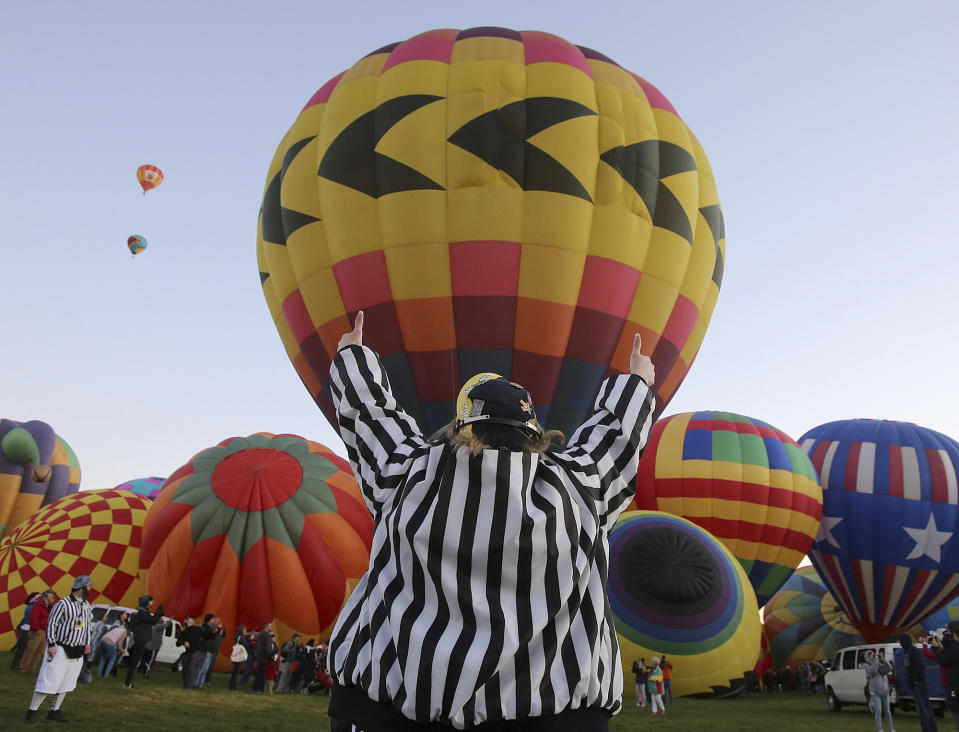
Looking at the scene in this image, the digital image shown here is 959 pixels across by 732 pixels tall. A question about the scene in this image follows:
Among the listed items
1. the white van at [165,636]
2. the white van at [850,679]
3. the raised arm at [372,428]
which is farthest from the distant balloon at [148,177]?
the raised arm at [372,428]

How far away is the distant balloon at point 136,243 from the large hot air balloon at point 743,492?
15785 mm

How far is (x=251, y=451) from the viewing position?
1316 cm

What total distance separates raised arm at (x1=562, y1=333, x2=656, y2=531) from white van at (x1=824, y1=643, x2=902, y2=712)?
1157 cm

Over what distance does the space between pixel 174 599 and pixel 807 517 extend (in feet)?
40.0

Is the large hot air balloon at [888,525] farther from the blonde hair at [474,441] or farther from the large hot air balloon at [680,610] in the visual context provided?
the blonde hair at [474,441]

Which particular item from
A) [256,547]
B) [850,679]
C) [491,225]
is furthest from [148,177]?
[850,679]

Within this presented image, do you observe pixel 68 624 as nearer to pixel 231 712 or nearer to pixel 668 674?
pixel 231 712

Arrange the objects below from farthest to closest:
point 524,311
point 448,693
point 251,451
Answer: point 251,451 → point 524,311 → point 448,693

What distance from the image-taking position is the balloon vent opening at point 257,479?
1230 centimetres

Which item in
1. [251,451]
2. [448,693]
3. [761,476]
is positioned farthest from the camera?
[761,476]

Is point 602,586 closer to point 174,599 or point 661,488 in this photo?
point 174,599

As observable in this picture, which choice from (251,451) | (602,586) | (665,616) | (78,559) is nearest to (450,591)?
(602,586)

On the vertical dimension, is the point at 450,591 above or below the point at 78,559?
below

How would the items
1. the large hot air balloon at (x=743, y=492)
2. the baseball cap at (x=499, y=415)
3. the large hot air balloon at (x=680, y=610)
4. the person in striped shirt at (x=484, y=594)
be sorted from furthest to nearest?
the large hot air balloon at (x=743, y=492) → the large hot air balloon at (x=680, y=610) → the baseball cap at (x=499, y=415) → the person in striped shirt at (x=484, y=594)
